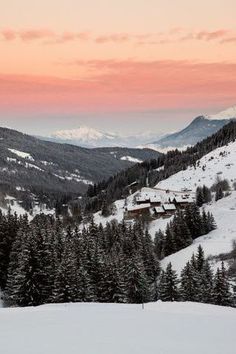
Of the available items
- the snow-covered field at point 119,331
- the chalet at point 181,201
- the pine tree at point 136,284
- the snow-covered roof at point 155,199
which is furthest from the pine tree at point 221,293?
the snow-covered roof at point 155,199

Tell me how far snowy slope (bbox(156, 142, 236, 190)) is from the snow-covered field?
437 ft

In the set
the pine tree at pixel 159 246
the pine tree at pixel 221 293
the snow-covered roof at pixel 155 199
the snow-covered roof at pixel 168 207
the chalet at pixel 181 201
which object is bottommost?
the pine tree at pixel 221 293

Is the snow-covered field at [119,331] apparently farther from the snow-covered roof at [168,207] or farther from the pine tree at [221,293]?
the snow-covered roof at [168,207]

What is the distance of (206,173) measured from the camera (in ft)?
584

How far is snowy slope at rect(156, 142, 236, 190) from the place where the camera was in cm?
16762

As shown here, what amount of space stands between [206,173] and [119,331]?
159 m

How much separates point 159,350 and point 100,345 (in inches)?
105

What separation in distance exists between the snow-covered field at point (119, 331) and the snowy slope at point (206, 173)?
133234 millimetres

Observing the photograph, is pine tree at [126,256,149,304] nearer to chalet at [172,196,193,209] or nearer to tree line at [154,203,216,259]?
tree line at [154,203,216,259]

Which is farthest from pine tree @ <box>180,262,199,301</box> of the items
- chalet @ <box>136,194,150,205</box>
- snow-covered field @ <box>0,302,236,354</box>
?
chalet @ <box>136,194,150,205</box>

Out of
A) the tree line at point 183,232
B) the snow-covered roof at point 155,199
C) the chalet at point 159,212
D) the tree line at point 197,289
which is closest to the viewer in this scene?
the tree line at point 197,289

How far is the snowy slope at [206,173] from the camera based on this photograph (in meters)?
168

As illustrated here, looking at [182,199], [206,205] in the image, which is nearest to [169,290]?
[206,205]

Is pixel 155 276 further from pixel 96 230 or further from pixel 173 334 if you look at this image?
pixel 173 334
